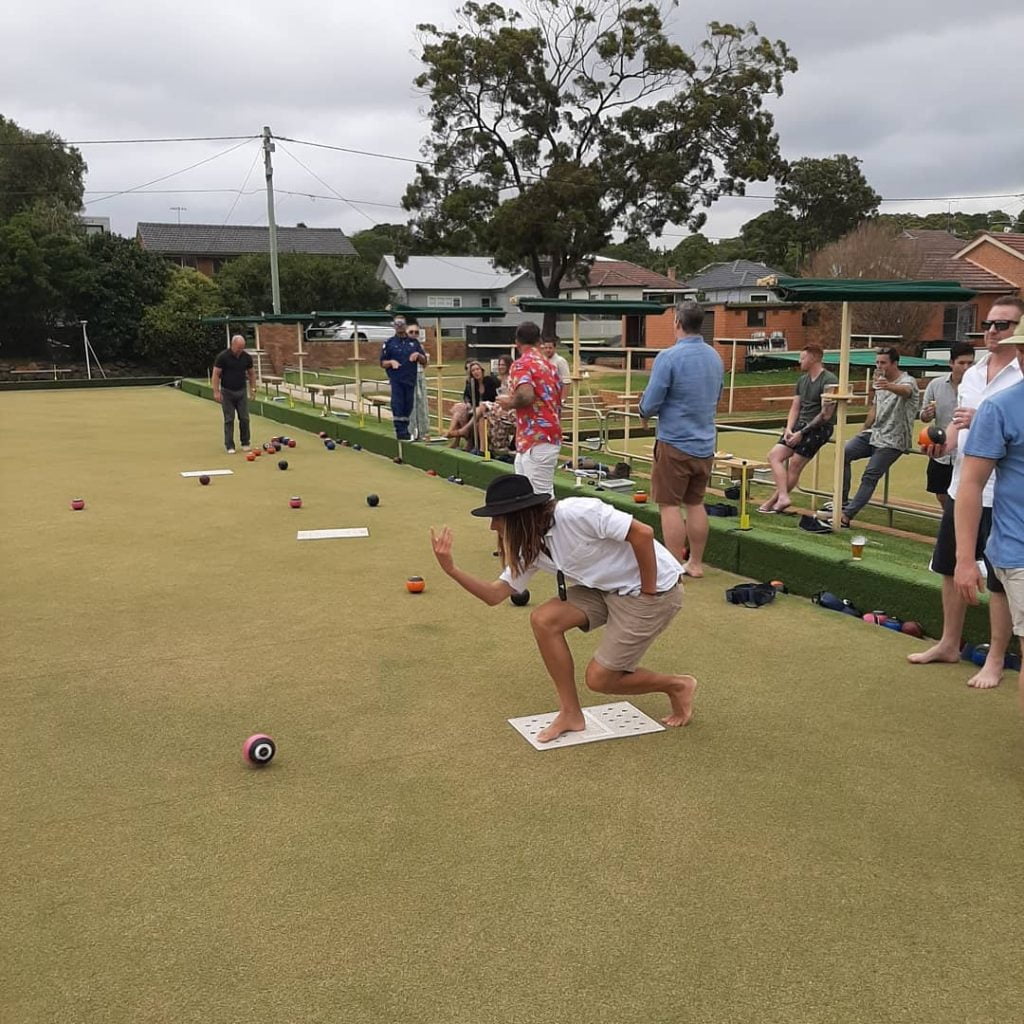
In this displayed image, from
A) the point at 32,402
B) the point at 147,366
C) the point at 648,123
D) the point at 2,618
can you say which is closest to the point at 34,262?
the point at 147,366

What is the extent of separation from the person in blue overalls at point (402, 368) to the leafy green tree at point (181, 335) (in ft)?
73.0

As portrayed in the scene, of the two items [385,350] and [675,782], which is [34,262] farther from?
[675,782]

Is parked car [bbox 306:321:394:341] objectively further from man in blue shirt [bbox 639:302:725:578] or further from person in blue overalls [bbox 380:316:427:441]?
man in blue shirt [bbox 639:302:725:578]

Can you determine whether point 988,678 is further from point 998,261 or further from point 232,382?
point 998,261

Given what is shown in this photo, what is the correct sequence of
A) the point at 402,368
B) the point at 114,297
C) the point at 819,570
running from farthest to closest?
the point at 114,297 < the point at 402,368 < the point at 819,570

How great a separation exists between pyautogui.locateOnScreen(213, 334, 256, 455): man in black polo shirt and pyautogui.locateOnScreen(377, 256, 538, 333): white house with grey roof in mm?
40702

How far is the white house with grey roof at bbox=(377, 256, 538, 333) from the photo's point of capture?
55531mm

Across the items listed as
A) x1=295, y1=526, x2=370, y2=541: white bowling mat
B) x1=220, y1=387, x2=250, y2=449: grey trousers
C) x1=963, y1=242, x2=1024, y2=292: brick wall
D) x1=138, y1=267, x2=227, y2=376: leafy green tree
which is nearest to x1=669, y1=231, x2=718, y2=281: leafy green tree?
x1=963, y1=242, x2=1024, y2=292: brick wall

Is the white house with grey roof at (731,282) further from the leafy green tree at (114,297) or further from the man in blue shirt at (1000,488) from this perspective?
the man in blue shirt at (1000,488)

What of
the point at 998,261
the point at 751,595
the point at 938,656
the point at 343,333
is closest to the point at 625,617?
the point at 938,656

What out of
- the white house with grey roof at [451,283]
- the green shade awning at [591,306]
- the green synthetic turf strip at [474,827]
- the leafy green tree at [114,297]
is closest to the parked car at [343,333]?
the leafy green tree at [114,297]

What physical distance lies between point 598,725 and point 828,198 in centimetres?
5972

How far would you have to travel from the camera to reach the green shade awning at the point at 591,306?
356 inches

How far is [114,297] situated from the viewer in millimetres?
34875
